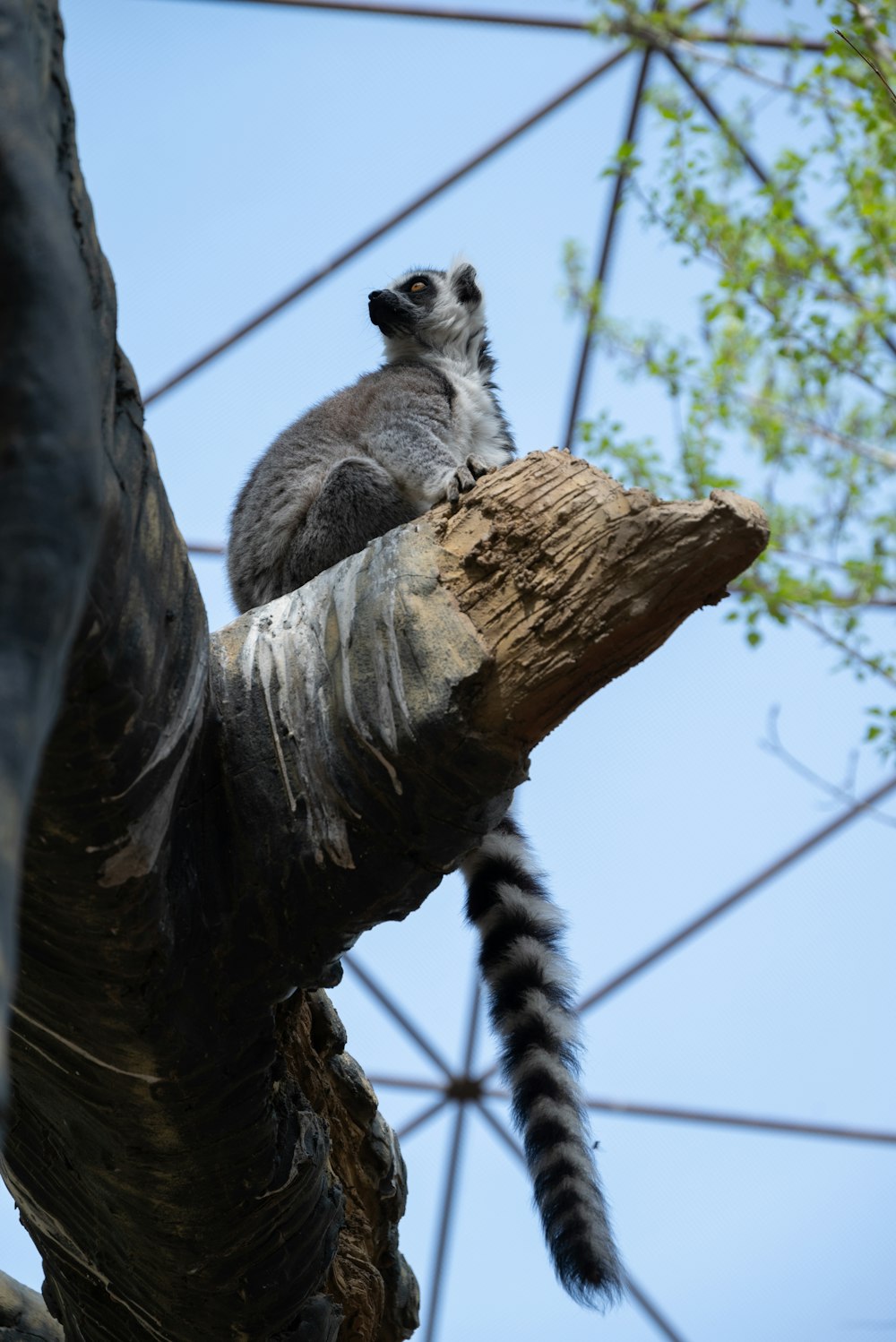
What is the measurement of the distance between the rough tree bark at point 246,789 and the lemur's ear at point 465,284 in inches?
112

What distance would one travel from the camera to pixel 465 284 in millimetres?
5570

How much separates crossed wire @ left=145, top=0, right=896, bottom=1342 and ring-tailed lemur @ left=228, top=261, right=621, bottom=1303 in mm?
2104

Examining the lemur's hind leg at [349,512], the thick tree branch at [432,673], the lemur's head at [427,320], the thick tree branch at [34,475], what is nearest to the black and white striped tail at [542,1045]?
the thick tree branch at [432,673]

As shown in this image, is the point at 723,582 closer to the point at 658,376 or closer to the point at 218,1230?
the point at 218,1230

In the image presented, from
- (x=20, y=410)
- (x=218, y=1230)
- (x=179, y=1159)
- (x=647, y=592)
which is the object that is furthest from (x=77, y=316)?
(x=218, y=1230)

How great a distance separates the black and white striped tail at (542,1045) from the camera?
10.1 feet

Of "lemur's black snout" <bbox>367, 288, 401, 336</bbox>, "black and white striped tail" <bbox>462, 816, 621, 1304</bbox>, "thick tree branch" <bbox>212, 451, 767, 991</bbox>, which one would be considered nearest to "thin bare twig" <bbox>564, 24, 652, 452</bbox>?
"lemur's black snout" <bbox>367, 288, 401, 336</bbox>

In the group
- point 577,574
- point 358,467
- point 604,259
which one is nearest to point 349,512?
point 358,467

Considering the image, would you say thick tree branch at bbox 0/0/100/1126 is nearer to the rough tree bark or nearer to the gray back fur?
the rough tree bark

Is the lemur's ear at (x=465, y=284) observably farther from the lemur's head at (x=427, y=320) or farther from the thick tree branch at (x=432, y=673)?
the thick tree branch at (x=432, y=673)

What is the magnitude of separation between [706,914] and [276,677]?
504 cm

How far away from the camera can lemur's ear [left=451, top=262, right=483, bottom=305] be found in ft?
18.0

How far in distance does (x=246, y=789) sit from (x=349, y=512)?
1317 mm

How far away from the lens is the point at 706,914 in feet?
24.3
